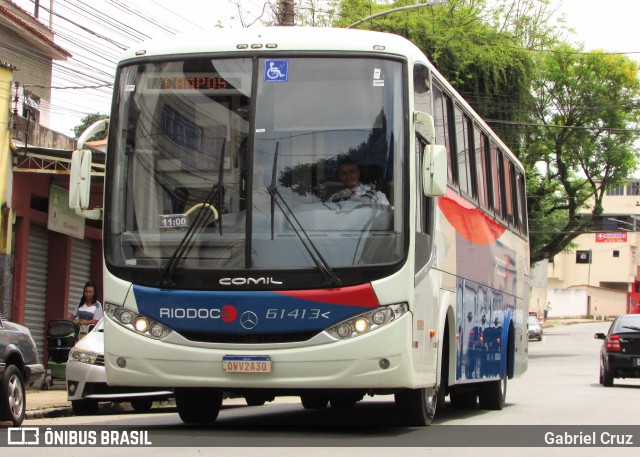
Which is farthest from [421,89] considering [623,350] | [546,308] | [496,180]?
[546,308]

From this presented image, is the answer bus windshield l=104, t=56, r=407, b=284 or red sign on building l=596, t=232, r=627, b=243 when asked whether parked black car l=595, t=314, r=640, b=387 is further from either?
red sign on building l=596, t=232, r=627, b=243

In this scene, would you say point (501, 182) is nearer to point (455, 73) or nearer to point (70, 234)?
point (70, 234)

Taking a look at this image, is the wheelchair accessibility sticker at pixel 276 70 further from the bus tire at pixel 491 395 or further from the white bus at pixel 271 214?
the bus tire at pixel 491 395

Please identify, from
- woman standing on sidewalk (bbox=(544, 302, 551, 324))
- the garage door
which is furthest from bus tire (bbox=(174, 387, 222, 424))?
woman standing on sidewalk (bbox=(544, 302, 551, 324))

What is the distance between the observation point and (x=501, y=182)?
56.4 ft

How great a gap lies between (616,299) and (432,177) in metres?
102

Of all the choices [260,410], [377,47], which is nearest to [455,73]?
[260,410]

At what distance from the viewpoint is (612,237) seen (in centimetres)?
10969

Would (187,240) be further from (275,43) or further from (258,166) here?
(275,43)

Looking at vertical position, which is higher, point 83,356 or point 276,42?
point 276,42

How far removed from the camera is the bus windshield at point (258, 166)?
400 inches

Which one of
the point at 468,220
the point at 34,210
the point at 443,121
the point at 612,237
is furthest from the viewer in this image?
the point at 612,237

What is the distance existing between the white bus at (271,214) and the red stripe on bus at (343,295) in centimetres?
1

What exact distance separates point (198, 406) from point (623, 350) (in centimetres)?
1457
